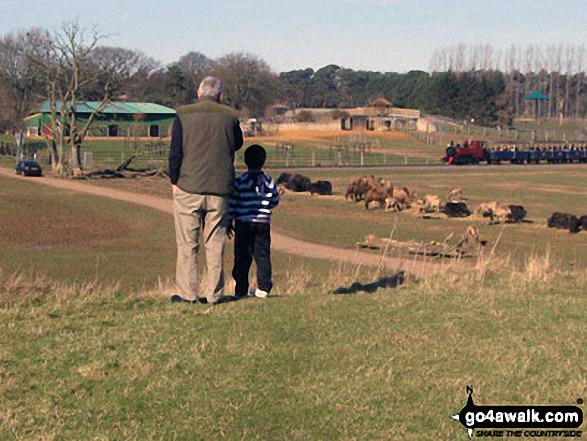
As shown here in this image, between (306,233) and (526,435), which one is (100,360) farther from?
(306,233)

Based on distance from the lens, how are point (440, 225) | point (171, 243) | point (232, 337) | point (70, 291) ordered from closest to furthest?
1. point (232, 337)
2. point (70, 291)
3. point (171, 243)
4. point (440, 225)

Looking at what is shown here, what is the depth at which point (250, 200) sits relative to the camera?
1061 cm

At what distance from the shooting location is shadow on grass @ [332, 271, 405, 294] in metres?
11.8

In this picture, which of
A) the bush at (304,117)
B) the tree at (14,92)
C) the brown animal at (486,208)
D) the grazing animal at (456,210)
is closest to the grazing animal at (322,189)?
the grazing animal at (456,210)

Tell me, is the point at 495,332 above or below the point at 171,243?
above

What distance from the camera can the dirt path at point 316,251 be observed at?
19778 mm

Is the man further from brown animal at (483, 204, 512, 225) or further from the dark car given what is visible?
the dark car

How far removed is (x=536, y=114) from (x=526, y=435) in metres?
188

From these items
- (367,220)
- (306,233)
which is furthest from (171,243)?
(367,220)

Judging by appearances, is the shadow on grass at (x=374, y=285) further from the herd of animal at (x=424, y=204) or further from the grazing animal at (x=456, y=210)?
the grazing animal at (x=456, y=210)

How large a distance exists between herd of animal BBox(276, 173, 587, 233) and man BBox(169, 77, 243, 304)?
81.6 feet

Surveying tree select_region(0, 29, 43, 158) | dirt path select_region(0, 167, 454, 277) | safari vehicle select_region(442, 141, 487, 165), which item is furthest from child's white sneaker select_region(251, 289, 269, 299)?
tree select_region(0, 29, 43, 158)

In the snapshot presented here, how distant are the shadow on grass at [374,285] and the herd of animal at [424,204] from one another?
20.3 m

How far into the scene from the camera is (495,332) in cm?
827
